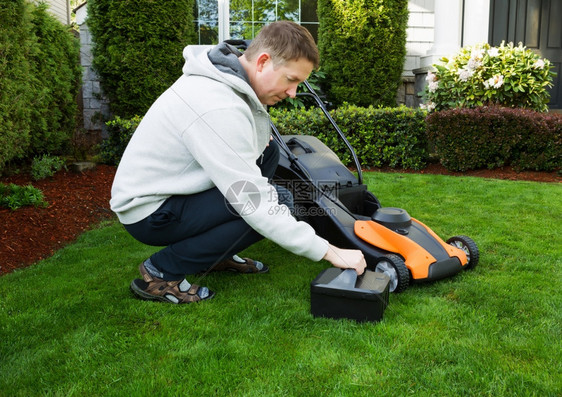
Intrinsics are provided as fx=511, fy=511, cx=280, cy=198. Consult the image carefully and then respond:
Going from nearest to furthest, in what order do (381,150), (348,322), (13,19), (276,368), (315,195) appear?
(276,368), (348,322), (315,195), (13,19), (381,150)

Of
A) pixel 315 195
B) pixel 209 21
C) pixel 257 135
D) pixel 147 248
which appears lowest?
pixel 147 248

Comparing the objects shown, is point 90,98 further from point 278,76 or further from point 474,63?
point 278,76

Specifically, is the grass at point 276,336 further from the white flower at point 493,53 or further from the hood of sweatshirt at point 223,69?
the white flower at point 493,53

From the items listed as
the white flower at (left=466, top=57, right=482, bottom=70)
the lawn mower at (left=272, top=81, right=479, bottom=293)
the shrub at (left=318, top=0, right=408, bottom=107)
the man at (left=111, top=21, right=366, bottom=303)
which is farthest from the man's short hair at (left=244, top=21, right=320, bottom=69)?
the shrub at (left=318, top=0, right=408, bottom=107)

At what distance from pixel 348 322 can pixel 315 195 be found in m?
0.81

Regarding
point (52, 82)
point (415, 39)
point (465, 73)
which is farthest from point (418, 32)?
point (52, 82)

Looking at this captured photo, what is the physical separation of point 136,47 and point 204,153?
4.78 m

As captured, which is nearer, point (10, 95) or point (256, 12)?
point (10, 95)

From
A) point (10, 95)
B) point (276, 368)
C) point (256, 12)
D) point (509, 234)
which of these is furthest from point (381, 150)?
point (276, 368)

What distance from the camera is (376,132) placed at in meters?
5.96

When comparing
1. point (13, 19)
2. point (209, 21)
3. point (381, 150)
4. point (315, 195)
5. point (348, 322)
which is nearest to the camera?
point (348, 322)

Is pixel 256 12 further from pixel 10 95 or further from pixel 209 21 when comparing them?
pixel 10 95

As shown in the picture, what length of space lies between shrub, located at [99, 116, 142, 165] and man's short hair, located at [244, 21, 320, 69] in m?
3.89

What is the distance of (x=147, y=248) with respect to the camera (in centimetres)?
325
